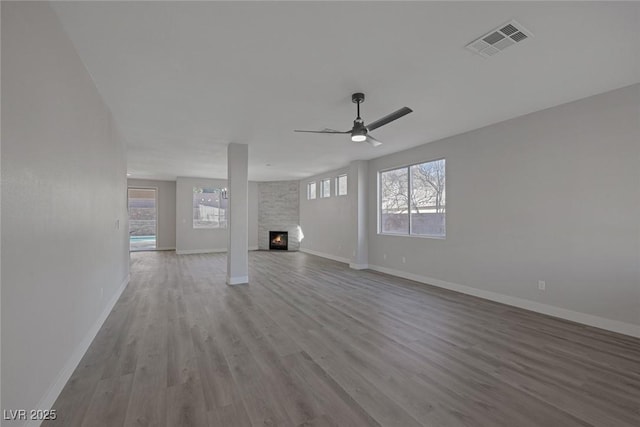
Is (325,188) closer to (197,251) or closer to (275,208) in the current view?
(275,208)

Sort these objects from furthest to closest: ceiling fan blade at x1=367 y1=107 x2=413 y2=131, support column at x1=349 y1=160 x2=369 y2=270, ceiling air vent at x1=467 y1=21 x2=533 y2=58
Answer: support column at x1=349 y1=160 x2=369 y2=270 → ceiling fan blade at x1=367 y1=107 x2=413 y2=131 → ceiling air vent at x1=467 y1=21 x2=533 y2=58

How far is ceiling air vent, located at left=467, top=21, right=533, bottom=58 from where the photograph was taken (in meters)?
2.21

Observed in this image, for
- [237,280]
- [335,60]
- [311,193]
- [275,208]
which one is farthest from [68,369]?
[275,208]

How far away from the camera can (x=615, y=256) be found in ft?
10.8

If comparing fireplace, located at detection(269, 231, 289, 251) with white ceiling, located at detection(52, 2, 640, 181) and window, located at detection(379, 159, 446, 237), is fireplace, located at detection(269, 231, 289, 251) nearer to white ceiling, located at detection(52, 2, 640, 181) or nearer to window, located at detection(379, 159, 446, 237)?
window, located at detection(379, 159, 446, 237)

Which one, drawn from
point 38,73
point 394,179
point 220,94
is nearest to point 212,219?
point 394,179

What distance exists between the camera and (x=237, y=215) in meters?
5.65

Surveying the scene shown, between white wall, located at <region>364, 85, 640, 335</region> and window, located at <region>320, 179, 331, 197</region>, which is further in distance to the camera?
window, located at <region>320, 179, 331, 197</region>

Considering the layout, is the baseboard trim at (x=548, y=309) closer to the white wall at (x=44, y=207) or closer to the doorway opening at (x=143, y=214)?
the white wall at (x=44, y=207)

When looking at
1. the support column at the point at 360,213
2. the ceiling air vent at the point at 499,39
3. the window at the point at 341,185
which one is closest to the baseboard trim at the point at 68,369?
the ceiling air vent at the point at 499,39

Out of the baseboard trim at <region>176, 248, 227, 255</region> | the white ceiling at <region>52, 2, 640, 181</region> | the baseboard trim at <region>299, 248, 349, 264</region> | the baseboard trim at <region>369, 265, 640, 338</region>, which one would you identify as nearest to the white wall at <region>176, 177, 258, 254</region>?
A: the baseboard trim at <region>176, 248, 227, 255</region>

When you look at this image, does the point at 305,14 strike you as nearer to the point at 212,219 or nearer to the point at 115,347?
the point at 115,347

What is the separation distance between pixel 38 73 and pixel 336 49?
2077 mm

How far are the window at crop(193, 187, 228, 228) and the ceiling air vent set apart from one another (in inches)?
391
